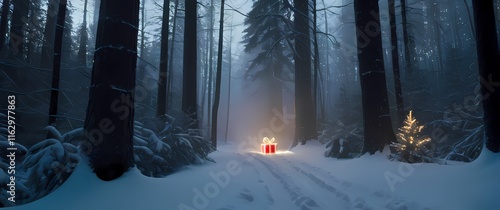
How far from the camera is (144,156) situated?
586cm

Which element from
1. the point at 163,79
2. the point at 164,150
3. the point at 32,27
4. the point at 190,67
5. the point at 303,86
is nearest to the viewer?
the point at 164,150

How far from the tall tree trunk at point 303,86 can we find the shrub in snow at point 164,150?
622cm

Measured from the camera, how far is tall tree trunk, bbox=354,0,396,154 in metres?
6.90

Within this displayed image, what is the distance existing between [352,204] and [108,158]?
3726 millimetres

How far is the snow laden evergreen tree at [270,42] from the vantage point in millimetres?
17328

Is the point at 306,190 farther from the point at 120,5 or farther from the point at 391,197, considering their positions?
the point at 120,5

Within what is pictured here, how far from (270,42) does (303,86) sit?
303 inches

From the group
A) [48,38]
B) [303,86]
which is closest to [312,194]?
[303,86]

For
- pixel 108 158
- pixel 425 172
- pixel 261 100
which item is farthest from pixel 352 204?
pixel 261 100

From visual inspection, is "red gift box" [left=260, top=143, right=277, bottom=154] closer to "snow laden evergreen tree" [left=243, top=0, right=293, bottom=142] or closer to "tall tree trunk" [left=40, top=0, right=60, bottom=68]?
"snow laden evergreen tree" [left=243, top=0, right=293, bottom=142]

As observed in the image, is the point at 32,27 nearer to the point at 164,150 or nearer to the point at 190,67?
the point at 190,67

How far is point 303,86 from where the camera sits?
1398 cm

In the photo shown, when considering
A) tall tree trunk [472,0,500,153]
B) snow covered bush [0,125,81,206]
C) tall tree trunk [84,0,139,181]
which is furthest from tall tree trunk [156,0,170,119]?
tall tree trunk [472,0,500,153]

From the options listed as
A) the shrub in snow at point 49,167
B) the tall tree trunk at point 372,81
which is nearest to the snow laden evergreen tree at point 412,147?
the tall tree trunk at point 372,81
